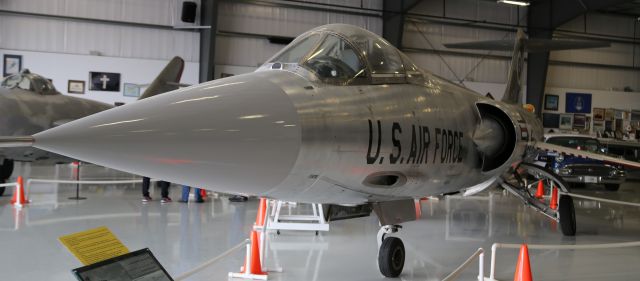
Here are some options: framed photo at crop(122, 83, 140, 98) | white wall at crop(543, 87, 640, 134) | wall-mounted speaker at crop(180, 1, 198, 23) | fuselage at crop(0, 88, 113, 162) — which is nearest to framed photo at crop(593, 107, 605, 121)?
white wall at crop(543, 87, 640, 134)

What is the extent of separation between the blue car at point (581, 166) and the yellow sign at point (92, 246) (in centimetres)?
1399

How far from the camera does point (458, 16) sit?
74.8ft

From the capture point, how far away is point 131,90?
19.4 meters

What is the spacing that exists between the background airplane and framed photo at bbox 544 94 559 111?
19.5 meters

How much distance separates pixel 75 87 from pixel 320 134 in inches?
701

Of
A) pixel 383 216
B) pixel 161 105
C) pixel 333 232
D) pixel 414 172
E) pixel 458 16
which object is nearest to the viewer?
pixel 161 105

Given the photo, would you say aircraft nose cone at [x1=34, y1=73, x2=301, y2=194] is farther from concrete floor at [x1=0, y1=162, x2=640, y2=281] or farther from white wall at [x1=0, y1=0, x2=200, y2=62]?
white wall at [x1=0, y1=0, x2=200, y2=62]

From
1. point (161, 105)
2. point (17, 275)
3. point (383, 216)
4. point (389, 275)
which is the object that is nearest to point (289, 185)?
point (161, 105)

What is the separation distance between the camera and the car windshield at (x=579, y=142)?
16125 mm

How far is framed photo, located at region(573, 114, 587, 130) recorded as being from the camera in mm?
24656

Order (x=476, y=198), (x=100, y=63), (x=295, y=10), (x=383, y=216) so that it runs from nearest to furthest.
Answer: (x=383, y=216), (x=476, y=198), (x=100, y=63), (x=295, y=10)

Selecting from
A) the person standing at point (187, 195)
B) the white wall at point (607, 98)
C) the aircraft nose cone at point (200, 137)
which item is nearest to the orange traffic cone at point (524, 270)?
the aircraft nose cone at point (200, 137)

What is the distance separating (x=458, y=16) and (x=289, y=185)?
69.8 ft

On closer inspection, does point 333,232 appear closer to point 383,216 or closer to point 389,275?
point 389,275
